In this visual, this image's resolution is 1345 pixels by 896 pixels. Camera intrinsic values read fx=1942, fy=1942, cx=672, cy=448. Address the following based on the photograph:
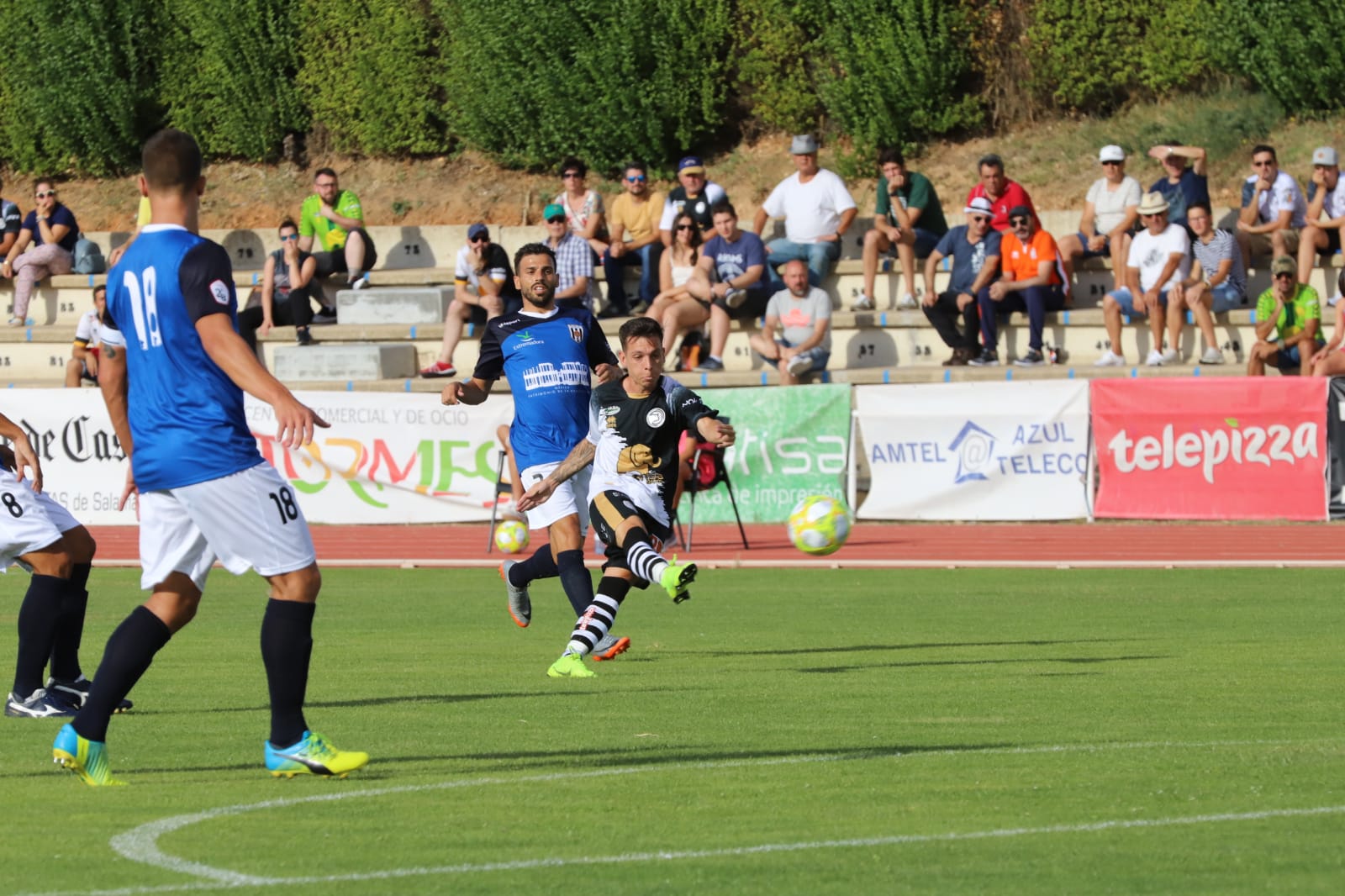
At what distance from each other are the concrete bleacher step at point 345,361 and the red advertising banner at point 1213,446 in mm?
9534

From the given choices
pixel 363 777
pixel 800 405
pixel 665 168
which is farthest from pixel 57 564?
pixel 665 168

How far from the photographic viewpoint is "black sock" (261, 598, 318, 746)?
6.56 meters

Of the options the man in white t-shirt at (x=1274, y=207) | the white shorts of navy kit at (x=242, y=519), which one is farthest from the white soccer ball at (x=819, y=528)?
the man in white t-shirt at (x=1274, y=207)

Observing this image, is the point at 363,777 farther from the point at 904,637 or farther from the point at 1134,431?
the point at 1134,431

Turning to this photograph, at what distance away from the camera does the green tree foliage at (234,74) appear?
1341 inches

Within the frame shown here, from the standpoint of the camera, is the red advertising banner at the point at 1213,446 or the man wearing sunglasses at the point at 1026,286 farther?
the man wearing sunglasses at the point at 1026,286

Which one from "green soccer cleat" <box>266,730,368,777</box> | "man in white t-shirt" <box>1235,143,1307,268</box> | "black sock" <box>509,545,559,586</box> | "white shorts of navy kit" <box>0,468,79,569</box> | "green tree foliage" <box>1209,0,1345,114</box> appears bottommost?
"black sock" <box>509,545,559,586</box>

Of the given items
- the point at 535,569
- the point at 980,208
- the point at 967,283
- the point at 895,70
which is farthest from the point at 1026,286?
the point at 535,569

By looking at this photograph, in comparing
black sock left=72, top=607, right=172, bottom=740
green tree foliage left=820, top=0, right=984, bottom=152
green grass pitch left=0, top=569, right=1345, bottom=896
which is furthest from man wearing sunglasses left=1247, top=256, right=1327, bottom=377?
black sock left=72, top=607, right=172, bottom=740

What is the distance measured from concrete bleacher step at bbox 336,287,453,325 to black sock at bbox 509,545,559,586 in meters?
15.4

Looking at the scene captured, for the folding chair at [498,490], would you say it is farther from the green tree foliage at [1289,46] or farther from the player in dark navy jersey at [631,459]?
the green tree foliage at [1289,46]

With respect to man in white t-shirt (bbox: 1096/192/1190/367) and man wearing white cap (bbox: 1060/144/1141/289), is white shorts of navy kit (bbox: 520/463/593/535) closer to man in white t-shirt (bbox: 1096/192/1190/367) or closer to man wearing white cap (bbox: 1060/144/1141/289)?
man in white t-shirt (bbox: 1096/192/1190/367)

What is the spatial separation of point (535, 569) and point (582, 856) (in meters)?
5.91

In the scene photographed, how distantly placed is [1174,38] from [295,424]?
24.6 m
